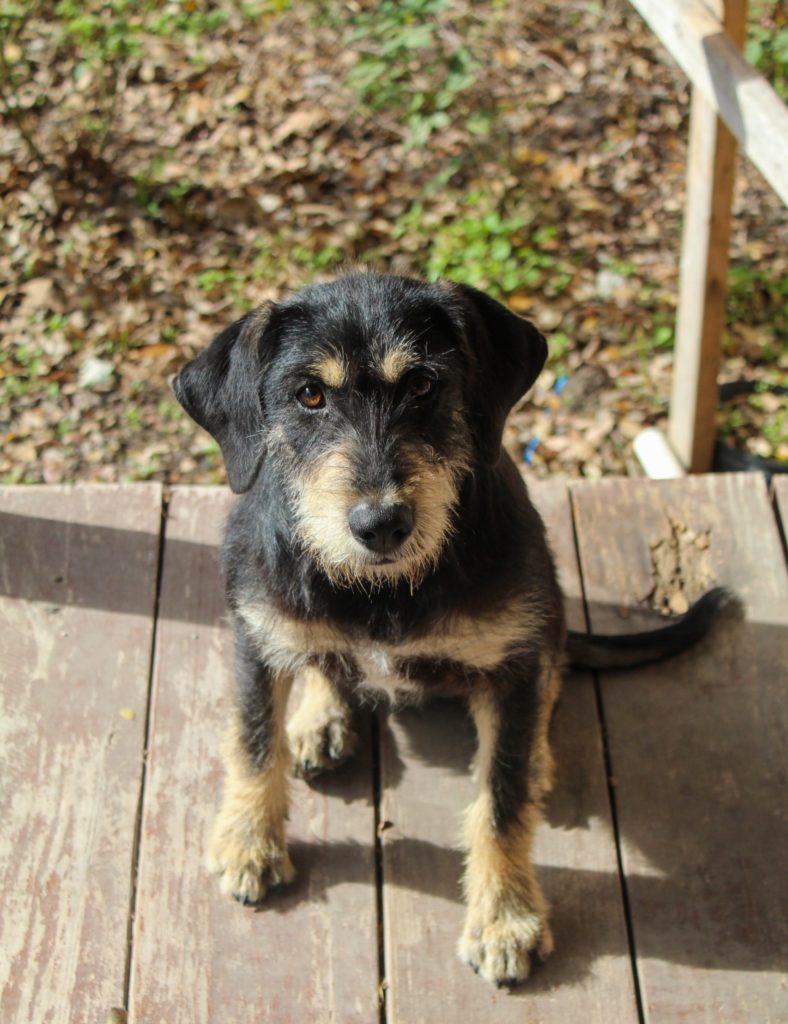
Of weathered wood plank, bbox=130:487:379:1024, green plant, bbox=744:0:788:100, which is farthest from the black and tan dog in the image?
green plant, bbox=744:0:788:100

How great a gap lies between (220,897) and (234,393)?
145 centimetres

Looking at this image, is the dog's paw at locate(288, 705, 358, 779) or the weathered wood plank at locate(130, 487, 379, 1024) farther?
the dog's paw at locate(288, 705, 358, 779)

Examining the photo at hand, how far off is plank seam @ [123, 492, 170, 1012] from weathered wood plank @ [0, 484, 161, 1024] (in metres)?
0.01

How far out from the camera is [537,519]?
3.21 metres

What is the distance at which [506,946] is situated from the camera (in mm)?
3035

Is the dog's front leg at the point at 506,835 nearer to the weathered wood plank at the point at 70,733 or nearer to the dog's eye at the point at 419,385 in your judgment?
the dog's eye at the point at 419,385

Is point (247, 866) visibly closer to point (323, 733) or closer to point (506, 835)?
point (323, 733)

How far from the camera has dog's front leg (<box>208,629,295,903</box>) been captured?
126 inches

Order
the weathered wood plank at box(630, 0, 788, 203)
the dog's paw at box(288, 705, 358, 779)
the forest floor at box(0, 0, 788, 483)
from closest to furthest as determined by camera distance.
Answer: the weathered wood plank at box(630, 0, 788, 203) → the dog's paw at box(288, 705, 358, 779) → the forest floor at box(0, 0, 788, 483)

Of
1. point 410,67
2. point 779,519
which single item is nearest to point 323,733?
point 779,519

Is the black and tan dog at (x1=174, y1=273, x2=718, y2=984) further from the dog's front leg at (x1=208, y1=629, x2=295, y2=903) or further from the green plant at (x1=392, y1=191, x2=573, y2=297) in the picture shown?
the green plant at (x1=392, y1=191, x2=573, y2=297)

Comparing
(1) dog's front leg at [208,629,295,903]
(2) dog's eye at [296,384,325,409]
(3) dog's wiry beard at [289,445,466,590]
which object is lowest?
(1) dog's front leg at [208,629,295,903]

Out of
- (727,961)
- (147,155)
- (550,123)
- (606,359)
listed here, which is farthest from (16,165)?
(727,961)

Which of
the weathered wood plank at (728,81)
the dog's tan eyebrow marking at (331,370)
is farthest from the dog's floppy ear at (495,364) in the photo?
the weathered wood plank at (728,81)
